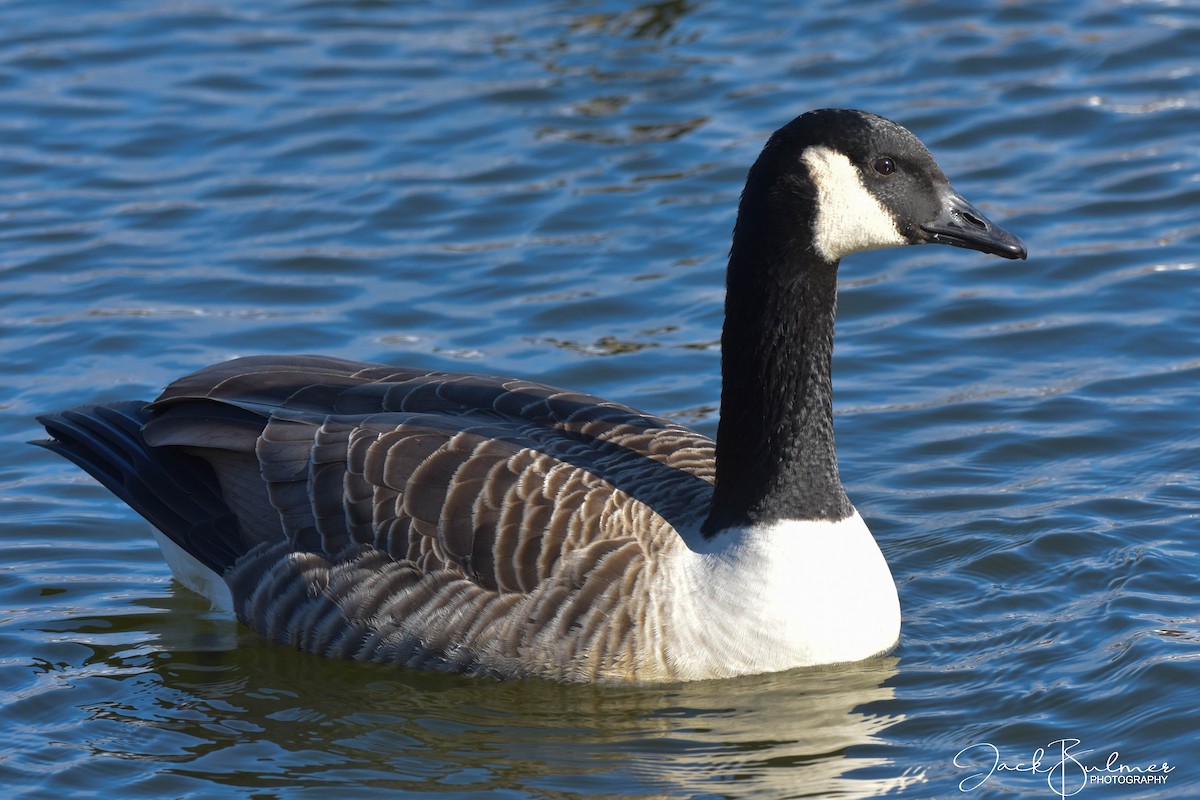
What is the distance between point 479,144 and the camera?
49.5 ft

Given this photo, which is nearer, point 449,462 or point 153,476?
point 449,462

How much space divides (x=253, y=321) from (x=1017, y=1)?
8160 millimetres

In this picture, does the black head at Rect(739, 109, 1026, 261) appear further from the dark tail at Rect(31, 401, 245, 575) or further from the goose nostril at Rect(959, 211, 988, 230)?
the dark tail at Rect(31, 401, 245, 575)

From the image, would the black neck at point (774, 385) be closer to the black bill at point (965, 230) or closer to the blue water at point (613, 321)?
the black bill at point (965, 230)

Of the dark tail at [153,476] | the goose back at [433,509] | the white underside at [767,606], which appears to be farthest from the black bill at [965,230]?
the dark tail at [153,476]

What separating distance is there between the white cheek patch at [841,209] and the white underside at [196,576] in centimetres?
348

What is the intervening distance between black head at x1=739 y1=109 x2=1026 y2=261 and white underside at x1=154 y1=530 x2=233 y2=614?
3.26m

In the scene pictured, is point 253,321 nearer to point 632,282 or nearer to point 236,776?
point 632,282

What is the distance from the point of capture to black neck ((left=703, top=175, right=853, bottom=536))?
8.17 m

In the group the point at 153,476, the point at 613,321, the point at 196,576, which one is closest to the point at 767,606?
the point at 196,576

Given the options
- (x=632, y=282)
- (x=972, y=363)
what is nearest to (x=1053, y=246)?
(x=972, y=363)

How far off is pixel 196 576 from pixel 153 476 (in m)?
0.59

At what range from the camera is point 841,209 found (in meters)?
8.12
